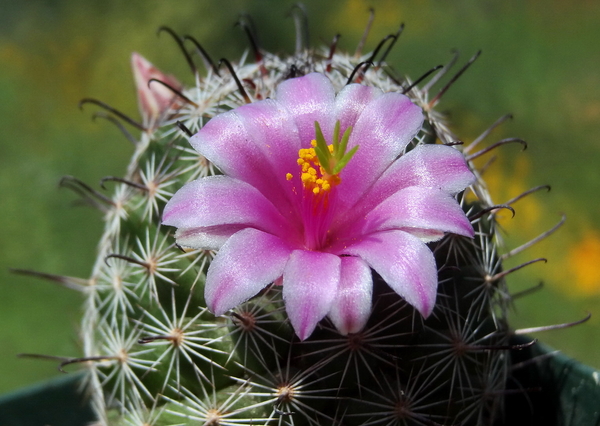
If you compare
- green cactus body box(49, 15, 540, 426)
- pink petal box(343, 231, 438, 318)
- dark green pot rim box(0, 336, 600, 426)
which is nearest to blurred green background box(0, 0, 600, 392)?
dark green pot rim box(0, 336, 600, 426)

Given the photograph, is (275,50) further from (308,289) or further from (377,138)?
(308,289)

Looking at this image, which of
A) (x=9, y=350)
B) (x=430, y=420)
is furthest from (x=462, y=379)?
(x=9, y=350)

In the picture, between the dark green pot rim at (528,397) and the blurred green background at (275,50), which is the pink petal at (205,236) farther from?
the blurred green background at (275,50)

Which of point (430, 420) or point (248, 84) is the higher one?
point (248, 84)

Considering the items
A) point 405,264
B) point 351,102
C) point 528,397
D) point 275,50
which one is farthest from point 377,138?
point 275,50

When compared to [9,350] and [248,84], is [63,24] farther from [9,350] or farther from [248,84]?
[248,84]

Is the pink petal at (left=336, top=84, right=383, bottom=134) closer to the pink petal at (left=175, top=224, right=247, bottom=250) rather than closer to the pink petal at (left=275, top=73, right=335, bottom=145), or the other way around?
the pink petal at (left=275, top=73, right=335, bottom=145)
